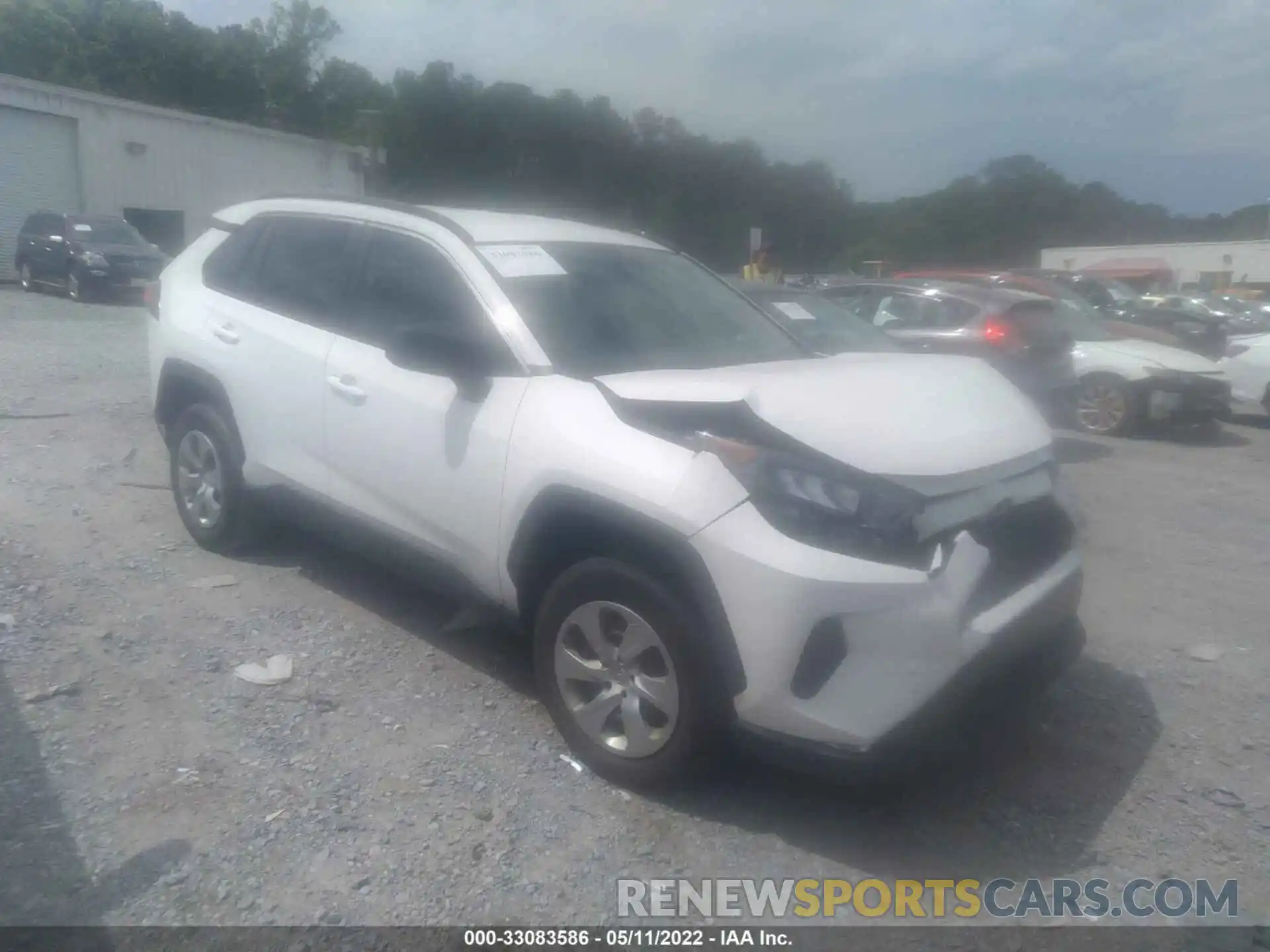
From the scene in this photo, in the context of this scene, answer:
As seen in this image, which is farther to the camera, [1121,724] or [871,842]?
[1121,724]

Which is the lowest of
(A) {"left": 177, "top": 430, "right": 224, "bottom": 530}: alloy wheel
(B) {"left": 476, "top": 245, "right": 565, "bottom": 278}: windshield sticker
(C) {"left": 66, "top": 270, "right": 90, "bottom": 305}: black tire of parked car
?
(C) {"left": 66, "top": 270, "right": 90, "bottom": 305}: black tire of parked car

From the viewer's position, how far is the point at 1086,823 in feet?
11.2

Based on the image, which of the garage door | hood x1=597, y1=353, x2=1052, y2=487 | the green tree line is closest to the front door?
hood x1=597, y1=353, x2=1052, y2=487

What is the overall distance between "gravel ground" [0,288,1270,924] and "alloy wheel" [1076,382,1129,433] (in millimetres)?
5359

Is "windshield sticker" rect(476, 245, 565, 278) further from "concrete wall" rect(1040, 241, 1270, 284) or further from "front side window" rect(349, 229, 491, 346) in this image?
"concrete wall" rect(1040, 241, 1270, 284)

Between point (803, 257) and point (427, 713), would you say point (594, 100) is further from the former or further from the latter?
point (427, 713)

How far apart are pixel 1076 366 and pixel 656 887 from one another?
938 centimetres

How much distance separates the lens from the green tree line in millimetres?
34719

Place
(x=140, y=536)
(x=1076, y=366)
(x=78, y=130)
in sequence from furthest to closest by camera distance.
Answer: (x=78, y=130) < (x=1076, y=366) < (x=140, y=536)

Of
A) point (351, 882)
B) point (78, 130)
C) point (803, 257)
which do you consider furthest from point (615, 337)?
point (803, 257)

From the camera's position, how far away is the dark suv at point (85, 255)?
19.7 meters

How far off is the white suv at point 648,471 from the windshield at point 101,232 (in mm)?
17794

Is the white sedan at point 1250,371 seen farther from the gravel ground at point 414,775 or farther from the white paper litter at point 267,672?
the white paper litter at point 267,672

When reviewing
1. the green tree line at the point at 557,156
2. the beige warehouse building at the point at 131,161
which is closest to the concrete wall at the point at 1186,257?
the green tree line at the point at 557,156
